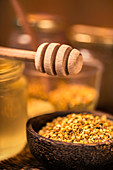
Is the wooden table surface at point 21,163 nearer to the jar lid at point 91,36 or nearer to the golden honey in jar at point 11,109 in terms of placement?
the golden honey in jar at point 11,109

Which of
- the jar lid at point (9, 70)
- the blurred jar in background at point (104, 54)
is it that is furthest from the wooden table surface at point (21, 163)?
the blurred jar in background at point (104, 54)

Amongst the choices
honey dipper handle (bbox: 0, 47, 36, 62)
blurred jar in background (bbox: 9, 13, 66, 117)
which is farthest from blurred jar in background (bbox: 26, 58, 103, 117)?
honey dipper handle (bbox: 0, 47, 36, 62)

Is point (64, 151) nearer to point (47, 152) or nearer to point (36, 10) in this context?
point (47, 152)

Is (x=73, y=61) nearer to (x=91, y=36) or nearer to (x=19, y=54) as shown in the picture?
(x=19, y=54)

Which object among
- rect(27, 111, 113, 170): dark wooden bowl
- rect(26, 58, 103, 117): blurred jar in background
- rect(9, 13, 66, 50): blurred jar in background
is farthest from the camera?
rect(9, 13, 66, 50): blurred jar in background

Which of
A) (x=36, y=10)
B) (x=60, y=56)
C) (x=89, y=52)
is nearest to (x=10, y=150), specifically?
(x=60, y=56)

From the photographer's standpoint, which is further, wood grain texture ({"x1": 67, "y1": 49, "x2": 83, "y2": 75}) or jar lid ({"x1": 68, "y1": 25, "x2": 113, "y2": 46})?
jar lid ({"x1": 68, "y1": 25, "x2": 113, "y2": 46})

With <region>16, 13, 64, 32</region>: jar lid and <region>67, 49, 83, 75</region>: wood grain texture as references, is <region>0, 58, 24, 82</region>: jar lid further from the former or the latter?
<region>16, 13, 64, 32</region>: jar lid
